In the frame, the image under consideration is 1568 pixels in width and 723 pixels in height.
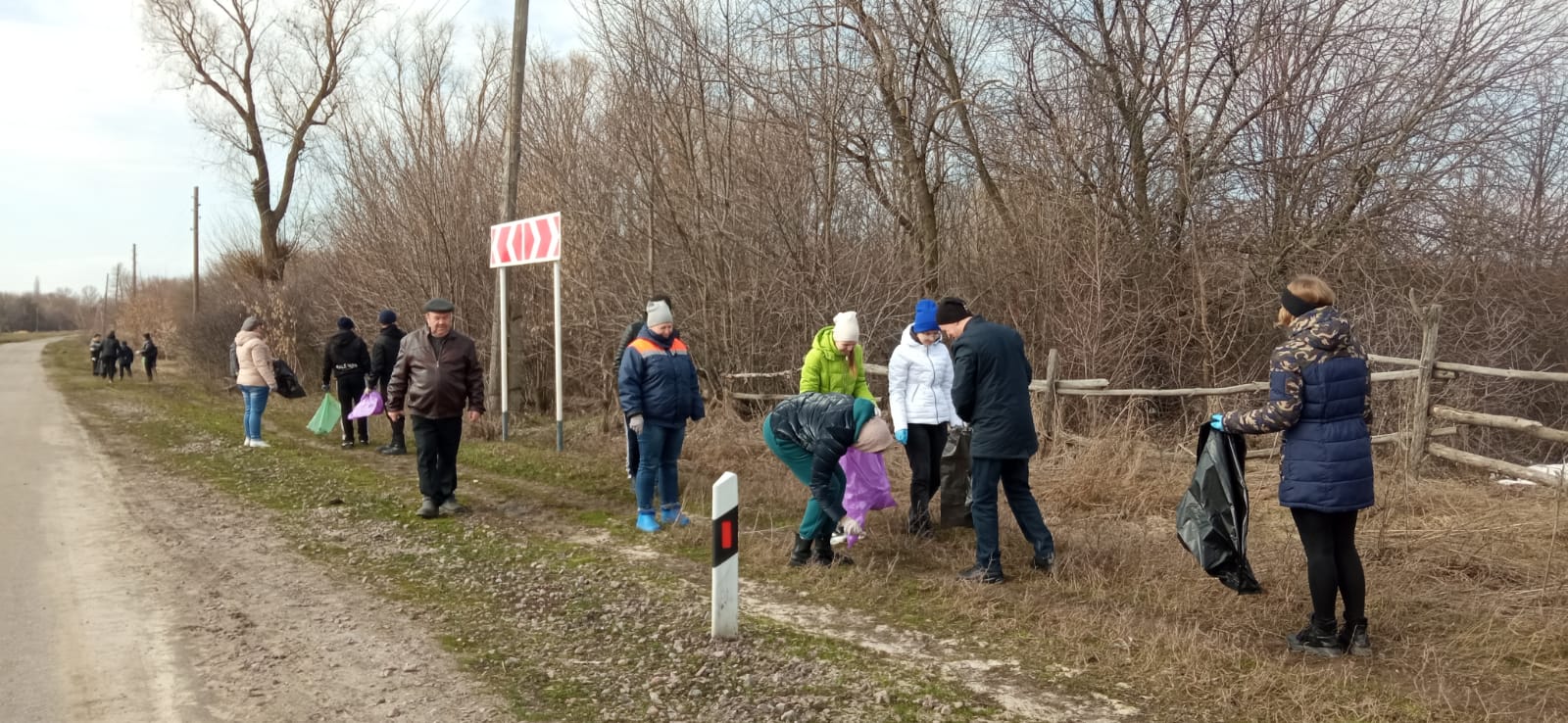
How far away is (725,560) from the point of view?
4.67 metres

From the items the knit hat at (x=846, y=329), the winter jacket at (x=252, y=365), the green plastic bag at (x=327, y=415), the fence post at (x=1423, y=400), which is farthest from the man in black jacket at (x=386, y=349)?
the fence post at (x=1423, y=400)

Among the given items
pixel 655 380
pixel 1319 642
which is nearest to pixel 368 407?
pixel 655 380

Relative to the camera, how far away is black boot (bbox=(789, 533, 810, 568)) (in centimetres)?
609

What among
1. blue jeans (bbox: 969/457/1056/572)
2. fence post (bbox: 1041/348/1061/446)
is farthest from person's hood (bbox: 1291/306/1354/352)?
fence post (bbox: 1041/348/1061/446)

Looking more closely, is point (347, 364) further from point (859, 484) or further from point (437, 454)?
point (859, 484)

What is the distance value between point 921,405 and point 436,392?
12.1 feet

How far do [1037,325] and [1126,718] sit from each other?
364 inches

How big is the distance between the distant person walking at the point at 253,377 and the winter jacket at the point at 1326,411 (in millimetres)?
11441

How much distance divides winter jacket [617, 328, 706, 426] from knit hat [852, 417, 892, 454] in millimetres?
1935

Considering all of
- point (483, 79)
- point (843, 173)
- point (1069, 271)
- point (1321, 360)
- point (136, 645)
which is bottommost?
point (136, 645)

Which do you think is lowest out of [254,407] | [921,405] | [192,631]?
[192,631]

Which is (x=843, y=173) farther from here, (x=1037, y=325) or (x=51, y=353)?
(x=51, y=353)

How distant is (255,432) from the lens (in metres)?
12.0

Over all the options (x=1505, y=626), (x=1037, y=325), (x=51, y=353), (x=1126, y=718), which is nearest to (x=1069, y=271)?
(x=1037, y=325)
